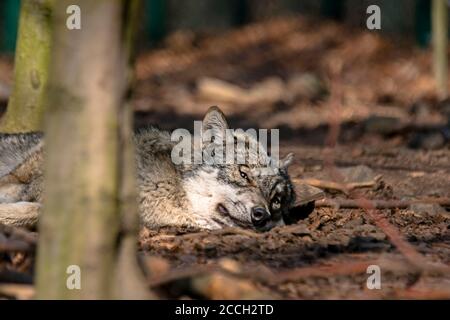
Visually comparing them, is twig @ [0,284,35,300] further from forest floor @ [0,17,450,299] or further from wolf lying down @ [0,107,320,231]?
wolf lying down @ [0,107,320,231]

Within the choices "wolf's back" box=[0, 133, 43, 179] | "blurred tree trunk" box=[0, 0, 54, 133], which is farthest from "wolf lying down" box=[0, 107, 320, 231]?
"blurred tree trunk" box=[0, 0, 54, 133]

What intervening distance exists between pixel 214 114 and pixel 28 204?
5.44 ft

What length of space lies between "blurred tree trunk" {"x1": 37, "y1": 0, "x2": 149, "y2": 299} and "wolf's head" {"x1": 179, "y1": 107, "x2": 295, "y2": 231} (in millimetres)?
2618

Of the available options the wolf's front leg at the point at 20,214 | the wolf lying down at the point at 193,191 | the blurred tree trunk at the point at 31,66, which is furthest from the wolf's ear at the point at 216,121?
the blurred tree trunk at the point at 31,66

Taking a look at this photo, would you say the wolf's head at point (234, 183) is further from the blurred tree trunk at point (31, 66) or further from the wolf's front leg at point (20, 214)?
the blurred tree trunk at point (31, 66)

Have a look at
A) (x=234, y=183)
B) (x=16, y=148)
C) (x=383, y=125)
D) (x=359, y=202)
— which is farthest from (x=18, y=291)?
(x=383, y=125)

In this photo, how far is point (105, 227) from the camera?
4.35 meters

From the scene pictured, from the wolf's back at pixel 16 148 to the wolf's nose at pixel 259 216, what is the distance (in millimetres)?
1880

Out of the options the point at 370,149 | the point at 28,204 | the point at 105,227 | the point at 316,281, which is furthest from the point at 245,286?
the point at 370,149

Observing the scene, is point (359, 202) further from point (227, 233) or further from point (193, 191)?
point (227, 233)

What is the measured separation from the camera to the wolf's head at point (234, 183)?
7.00 meters

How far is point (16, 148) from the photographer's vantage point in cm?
782

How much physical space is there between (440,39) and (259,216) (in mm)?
10075

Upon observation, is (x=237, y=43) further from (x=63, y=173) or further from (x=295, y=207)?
(x=63, y=173)
